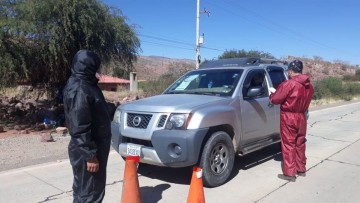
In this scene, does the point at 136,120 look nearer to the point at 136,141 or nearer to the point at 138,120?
the point at 138,120

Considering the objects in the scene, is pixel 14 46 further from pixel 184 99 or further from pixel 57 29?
pixel 184 99

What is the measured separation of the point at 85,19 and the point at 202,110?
878 cm

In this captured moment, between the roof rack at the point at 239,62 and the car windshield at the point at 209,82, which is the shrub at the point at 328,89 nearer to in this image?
the roof rack at the point at 239,62

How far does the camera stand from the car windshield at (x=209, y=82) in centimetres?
631

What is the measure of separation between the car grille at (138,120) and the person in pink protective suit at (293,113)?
213 cm

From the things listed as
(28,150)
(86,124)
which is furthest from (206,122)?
(28,150)

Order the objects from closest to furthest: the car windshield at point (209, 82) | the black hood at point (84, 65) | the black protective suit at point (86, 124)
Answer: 1. the black protective suit at point (86, 124)
2. the black hood at point (84, 65)
3. the car windshield at point (209, 82)

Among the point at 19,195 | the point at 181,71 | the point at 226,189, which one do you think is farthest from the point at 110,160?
the point at 181,71

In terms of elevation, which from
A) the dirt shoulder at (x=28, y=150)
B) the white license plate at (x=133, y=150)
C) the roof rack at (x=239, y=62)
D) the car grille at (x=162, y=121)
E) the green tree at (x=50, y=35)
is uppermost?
the green tree at (x=50, y=35)

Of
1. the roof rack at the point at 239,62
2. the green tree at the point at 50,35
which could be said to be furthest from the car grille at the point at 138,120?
the green tree at the point at 50,35

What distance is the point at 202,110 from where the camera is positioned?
5.27 meters

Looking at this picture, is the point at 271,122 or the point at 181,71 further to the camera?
the point at 181,71

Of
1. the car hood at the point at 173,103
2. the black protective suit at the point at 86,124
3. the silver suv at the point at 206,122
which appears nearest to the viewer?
the black protective suit at the point at 86,124

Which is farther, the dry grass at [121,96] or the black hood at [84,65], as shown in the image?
the dry grass at [121,96]
